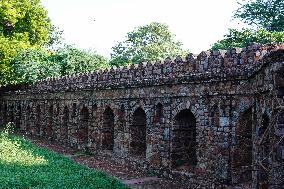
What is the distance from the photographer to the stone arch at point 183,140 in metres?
10.9

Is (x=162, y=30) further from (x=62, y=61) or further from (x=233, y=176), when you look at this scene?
(x=233, y=176)

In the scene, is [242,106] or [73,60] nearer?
[242,106]

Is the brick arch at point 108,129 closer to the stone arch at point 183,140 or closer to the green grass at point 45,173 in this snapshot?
the green grass at point 45,173

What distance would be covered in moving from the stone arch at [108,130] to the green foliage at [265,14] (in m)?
22.2

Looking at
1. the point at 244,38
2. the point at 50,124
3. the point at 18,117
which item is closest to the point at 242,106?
the point at 50,124

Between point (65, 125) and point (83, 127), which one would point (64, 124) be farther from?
point (83, 127)

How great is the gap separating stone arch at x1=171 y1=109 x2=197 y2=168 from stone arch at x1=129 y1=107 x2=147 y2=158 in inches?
85.0

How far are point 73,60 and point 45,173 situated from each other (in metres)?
13.4

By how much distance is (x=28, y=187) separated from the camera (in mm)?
9219

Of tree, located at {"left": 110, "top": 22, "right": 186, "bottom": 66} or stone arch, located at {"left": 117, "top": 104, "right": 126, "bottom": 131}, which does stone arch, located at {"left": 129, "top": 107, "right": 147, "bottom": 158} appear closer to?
stone arch, located at {"left": 117, "top": 104, "right": 126, "bottom": 131}

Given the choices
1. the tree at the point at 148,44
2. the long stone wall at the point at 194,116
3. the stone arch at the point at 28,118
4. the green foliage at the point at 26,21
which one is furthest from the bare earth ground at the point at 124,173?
the tree at the point at 148,44

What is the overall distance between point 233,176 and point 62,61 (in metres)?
16.5

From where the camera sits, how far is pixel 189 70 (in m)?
10.2

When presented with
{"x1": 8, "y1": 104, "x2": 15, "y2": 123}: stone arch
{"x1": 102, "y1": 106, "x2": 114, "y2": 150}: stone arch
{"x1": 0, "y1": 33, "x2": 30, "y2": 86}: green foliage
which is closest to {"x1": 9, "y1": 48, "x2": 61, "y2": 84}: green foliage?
{"x1": 0, "y1": 33, "x2": 30, "y2": 86}: green foliage
